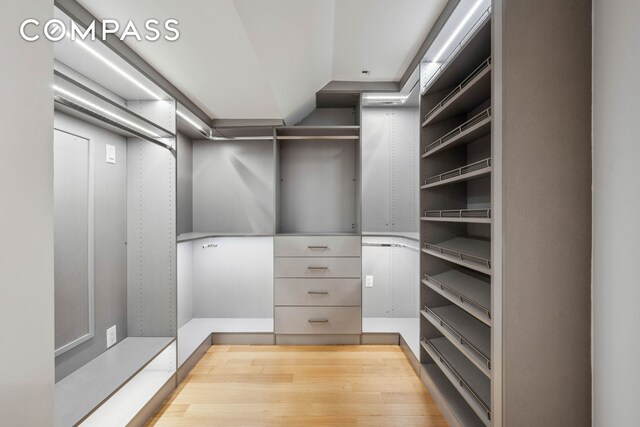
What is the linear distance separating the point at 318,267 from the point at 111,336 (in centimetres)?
153

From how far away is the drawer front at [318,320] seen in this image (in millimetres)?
2646

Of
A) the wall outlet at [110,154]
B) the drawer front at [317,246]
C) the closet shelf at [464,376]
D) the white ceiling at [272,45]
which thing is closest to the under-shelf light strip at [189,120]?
the white ceiling at [272,45]

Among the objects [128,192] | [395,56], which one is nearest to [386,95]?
[395,56]

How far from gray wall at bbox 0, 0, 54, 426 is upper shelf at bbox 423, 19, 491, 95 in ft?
5.13

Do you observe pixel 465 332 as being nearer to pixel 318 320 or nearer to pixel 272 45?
pixel 318 320

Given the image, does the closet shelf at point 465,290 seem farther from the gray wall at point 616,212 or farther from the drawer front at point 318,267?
the drawer front at point 318,267

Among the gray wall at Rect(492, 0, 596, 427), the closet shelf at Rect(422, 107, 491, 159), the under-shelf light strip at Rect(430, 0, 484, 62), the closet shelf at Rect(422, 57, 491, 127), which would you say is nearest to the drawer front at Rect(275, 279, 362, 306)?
the closet shelf at Rect(422, 107, 491, 159)

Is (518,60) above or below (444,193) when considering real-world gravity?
above

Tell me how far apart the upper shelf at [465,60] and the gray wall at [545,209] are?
0.65 feet

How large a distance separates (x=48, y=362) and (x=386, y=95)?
267 centimetres

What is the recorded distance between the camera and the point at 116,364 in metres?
1.70

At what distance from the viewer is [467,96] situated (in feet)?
5.28

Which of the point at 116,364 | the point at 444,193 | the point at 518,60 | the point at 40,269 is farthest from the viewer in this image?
the point at 444,193

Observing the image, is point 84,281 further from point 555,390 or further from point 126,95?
point 555,390
